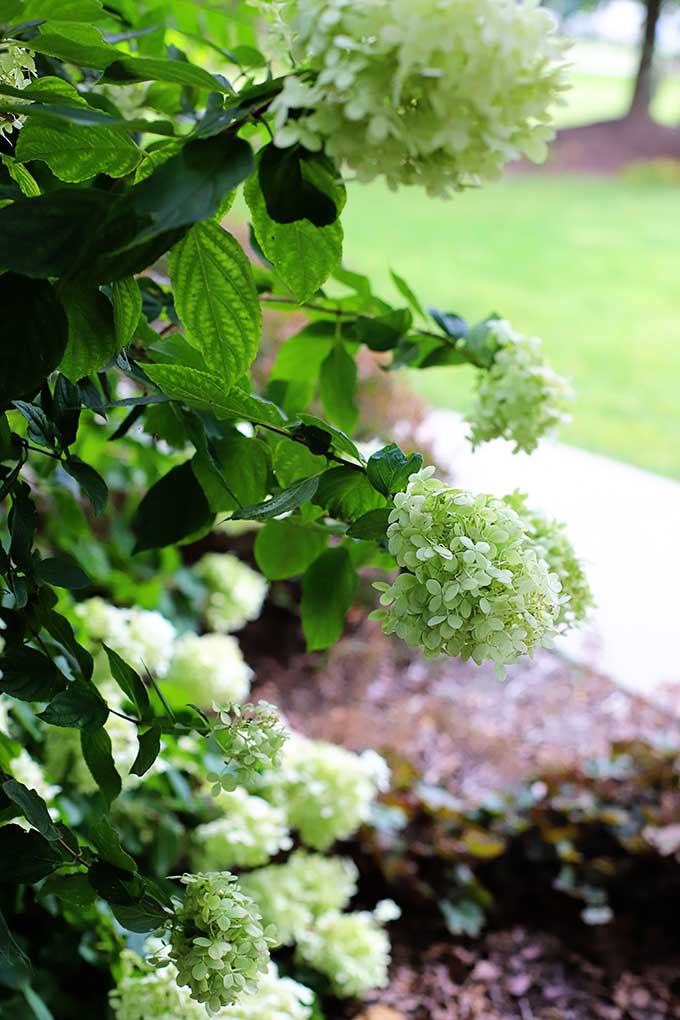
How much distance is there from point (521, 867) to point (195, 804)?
535 millimetres

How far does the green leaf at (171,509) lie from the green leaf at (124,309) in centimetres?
14

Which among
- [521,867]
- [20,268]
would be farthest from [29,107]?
[521,867]

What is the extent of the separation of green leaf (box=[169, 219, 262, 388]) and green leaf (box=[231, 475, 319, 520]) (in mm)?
53

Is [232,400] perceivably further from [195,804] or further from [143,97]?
[195,804]

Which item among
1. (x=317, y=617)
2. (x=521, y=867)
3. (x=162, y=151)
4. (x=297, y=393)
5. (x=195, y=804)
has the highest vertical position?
(x=162, y=151)

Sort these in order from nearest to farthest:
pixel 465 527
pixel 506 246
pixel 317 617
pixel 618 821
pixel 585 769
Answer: pixel 465 527 < pixel 317 617 < pixel 618 821 < pixel 585 769 < pixel 506 246

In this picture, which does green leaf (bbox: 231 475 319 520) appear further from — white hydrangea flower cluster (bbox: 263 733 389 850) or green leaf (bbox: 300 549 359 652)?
white hydrangea flower cluster (bbox: 263 733 389 850)

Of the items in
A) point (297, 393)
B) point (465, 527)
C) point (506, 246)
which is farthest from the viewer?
point (506, 246)

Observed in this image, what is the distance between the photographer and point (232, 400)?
1.56 ft

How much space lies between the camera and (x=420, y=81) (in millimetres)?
321

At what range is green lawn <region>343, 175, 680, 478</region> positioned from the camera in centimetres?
445

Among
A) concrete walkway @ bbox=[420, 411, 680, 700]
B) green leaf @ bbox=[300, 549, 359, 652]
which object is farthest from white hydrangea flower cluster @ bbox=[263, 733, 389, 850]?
concrete walkway @ bbox=[420, 411, 680, 700]

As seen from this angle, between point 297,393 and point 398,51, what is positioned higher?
point 398,51

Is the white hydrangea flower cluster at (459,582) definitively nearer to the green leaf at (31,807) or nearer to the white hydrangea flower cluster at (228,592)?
the green leaf at (31,807)
